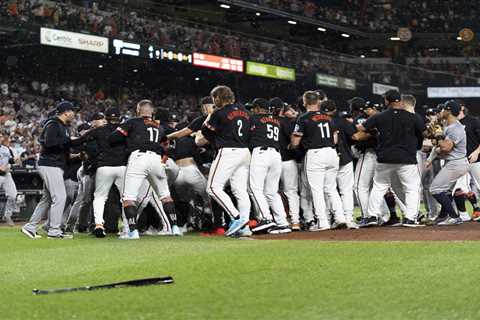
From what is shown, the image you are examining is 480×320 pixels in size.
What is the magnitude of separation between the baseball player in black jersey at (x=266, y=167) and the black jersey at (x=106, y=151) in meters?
2.05

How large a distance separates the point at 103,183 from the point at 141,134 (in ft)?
4.09

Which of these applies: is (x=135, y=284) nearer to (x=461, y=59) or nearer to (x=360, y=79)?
(x=360, y=79)

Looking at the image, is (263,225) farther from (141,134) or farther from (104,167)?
(104,167)

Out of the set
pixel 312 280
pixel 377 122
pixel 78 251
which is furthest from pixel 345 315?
pixel 377 122

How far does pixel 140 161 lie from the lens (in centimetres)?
1273

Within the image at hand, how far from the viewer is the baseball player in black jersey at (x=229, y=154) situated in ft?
41.2

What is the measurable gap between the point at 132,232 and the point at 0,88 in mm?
17106

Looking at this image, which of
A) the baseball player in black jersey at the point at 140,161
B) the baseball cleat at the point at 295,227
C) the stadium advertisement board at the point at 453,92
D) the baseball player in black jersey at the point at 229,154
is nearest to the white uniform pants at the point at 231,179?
the baseball player in black jersey at the point at 229,154

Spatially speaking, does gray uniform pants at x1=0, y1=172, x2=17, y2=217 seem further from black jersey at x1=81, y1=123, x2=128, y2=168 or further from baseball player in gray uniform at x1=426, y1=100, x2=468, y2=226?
baseball player in gray uniform at x1=426, y1=100, x2=468, y2=226

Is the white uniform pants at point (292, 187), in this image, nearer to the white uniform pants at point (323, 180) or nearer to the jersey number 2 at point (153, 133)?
the white uniform pants at point (323, 180)

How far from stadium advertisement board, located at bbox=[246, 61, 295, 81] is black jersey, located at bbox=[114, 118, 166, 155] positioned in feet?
73.9

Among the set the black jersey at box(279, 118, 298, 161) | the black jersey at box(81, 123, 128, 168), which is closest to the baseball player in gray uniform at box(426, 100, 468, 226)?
the black jersey at box(279, 118, 298, 161)

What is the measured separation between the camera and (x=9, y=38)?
86.5 feet

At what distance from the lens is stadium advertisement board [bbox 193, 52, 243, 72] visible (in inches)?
1297
